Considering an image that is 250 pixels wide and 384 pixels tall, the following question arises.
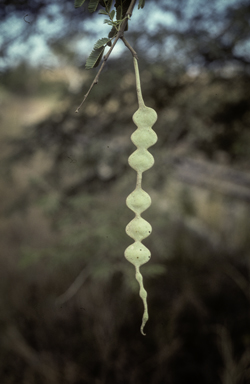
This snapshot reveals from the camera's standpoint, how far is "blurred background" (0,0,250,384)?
3.92 feet

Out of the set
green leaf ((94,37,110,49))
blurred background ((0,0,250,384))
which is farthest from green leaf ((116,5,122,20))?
blurred background ((0,0,250,384))

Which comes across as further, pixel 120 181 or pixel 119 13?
pixel 120 181

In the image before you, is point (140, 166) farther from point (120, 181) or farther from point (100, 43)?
point (120, 181)

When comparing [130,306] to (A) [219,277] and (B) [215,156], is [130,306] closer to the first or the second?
(A) [219,277]

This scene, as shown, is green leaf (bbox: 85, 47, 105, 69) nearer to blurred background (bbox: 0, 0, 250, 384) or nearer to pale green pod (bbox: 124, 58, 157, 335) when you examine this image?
pale green pod (bbox: 124, 58, 157, 335)

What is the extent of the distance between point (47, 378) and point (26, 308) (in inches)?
31.4

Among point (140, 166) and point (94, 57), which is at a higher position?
point (94, 57)

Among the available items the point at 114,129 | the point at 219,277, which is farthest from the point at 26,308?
the point at 114,129

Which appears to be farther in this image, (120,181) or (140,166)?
(120,181)

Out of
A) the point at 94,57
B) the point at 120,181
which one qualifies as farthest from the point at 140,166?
the point at 120,181

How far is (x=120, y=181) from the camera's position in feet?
4.97

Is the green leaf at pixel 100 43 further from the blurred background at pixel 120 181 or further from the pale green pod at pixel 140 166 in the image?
the blurred background at pixel 120 181

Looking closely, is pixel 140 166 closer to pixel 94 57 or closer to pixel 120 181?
pixel 94 57

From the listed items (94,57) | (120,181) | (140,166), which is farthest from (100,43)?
(120,181)
